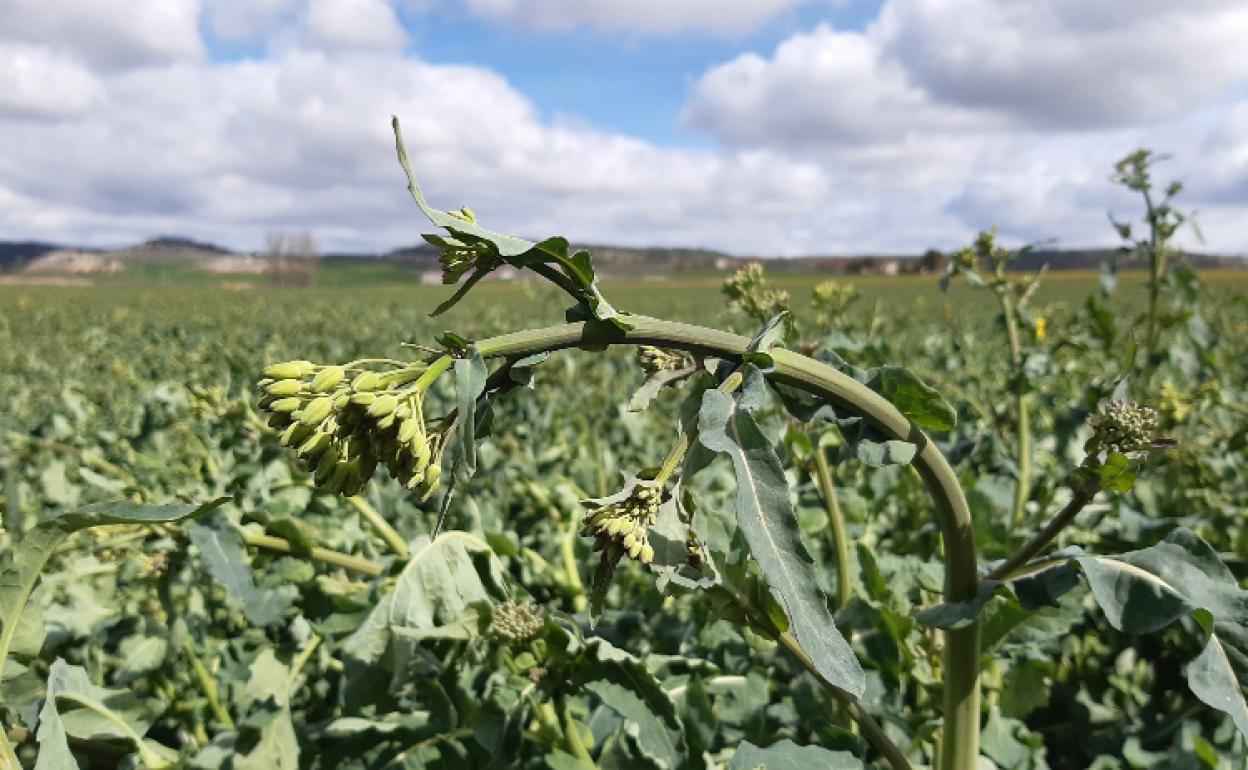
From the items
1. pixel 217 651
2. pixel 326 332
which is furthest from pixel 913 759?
pixel 326 332

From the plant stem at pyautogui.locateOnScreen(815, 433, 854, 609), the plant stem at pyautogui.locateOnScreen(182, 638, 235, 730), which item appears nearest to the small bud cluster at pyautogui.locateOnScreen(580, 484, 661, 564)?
the plant stem at pyautogui.locateOnScreen(815, 433, 854, 609)

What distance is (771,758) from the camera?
4.50ft

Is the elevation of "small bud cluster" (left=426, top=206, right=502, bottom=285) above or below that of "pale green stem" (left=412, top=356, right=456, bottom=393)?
above

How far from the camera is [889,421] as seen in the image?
1130 mm

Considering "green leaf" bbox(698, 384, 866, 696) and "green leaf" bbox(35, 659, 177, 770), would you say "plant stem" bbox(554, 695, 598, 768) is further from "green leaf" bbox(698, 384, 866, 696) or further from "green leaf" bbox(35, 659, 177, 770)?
"green leaf" bbox(698, 384, 866, 696)

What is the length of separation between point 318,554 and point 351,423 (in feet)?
4.29

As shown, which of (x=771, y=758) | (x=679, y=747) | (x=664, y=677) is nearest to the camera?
(x=771, y=758)

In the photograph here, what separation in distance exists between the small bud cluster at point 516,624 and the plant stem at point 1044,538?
0.88 m

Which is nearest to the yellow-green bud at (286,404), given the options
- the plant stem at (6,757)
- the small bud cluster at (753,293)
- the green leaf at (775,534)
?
the green leaf at (775,534)

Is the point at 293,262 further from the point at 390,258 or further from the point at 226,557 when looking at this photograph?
the point at 226,557

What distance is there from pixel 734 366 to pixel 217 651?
7.78 feet

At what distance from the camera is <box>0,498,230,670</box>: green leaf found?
1.04m

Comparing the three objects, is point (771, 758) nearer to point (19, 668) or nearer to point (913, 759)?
point (913, 759)

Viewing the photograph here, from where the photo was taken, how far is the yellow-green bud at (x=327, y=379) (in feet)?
3.01
